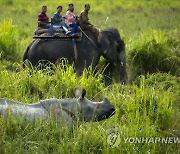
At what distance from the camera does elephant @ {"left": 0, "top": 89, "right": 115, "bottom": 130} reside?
539cm

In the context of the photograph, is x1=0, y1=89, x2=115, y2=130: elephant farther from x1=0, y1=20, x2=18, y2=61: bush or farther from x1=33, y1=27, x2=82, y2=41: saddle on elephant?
x1=0, y1=20, x2=18, y2=61: bush

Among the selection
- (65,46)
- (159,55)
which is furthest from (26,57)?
(159,55)

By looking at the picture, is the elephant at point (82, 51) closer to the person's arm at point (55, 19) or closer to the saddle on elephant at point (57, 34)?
the saddle on elephant at point (57, 34)

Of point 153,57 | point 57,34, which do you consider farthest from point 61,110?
point 153,57

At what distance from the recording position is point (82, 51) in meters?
10.2

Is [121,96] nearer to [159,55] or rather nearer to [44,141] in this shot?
[44,141]

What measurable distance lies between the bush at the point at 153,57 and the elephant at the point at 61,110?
4.46 m

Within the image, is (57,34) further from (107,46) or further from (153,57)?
(153,57)

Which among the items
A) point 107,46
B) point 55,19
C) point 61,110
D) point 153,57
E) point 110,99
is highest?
point 55,19

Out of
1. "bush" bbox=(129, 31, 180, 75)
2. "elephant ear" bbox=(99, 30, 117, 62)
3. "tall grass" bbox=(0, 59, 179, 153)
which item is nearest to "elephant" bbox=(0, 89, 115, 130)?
"tall grass" bbox=(0, 59, 179, 153)

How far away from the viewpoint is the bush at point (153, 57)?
33.9ft

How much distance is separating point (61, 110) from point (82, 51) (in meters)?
4.77

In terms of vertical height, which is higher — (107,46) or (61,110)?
(61,110)

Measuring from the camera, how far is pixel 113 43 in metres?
10.4
